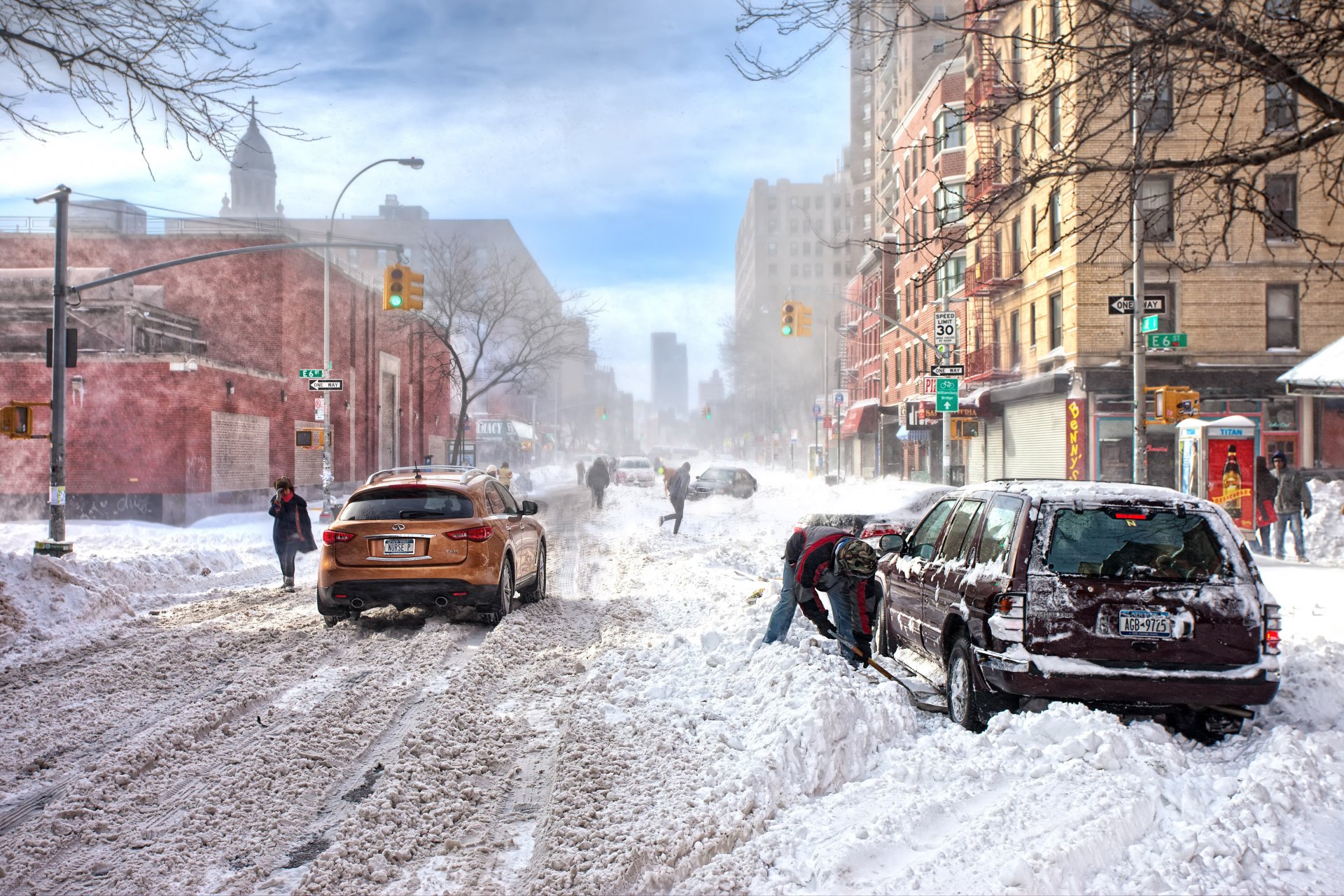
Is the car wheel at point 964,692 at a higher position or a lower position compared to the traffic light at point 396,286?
lower

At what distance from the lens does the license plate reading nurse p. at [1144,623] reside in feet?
19.7

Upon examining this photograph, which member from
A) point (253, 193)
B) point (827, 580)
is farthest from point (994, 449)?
point (253, 193)

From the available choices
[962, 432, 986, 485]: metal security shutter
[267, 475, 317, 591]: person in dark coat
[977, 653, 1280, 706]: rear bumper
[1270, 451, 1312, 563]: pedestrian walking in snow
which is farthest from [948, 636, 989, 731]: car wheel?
[962, 432, 986, 485]: metal security shutter

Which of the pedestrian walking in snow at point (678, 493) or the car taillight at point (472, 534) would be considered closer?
the car taillight at point (472, 534)

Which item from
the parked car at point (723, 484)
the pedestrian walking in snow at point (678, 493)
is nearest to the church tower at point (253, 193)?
the parked car at point (723, 484)

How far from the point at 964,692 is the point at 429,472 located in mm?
7836

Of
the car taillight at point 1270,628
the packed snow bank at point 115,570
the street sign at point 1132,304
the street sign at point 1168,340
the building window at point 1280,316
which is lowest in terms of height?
the packed snow bank at point 115,570

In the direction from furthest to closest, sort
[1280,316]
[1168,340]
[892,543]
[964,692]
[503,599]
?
[1280,316], [1168,340], [503,599], [892,543], [964,692]

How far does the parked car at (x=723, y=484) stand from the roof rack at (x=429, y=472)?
922 inches

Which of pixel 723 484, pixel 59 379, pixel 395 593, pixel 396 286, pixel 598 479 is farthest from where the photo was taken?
pixel 723 484

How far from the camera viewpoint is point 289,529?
47.1ft

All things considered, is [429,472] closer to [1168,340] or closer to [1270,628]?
[1270,628]

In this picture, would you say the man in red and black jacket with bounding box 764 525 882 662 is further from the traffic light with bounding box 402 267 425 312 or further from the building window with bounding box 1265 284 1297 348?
the building window with bounding box 1265 284 1297 348

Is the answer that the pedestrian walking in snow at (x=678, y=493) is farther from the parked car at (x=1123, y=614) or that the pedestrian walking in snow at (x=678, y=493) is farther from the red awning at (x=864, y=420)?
the red awning at (x=864, y=420)
